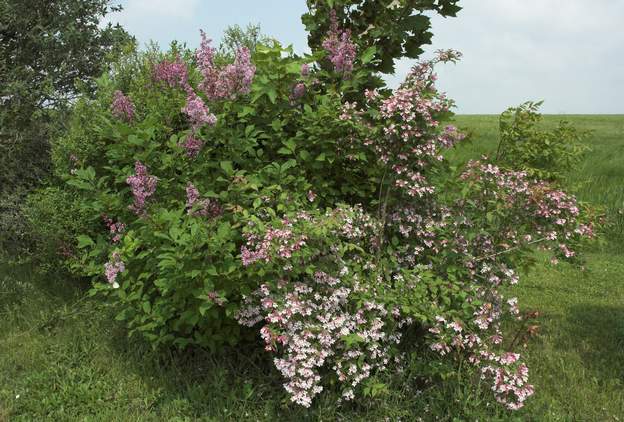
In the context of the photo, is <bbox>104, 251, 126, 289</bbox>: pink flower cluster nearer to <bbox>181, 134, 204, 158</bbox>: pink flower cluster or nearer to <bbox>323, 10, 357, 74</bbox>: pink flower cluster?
<bbox>181, 134, 204, 158</bbox>: pink flower cluster

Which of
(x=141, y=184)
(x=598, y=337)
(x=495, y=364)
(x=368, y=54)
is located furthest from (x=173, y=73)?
(x=598, y=337)

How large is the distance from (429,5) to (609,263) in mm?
5996

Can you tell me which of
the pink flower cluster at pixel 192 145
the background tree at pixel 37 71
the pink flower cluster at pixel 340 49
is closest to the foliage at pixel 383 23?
the pink flower cluster at pixel 340 49

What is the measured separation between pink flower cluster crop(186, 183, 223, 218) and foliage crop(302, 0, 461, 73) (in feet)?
5.62

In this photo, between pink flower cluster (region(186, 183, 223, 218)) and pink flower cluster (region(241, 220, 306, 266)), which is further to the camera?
pink flower cluster (region(186, 183, 223, 218))

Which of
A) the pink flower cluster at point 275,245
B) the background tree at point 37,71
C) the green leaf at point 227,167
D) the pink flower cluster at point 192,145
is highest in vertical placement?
the background tree at point 37,71

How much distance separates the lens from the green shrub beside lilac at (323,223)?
369 cm

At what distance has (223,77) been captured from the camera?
4203mm

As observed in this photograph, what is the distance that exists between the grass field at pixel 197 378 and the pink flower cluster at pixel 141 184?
1374 millimetres

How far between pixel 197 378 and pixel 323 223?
181cm

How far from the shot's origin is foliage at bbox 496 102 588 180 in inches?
208

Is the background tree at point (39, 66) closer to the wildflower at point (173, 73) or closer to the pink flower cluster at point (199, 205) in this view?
the wildflower at point (173, 73)

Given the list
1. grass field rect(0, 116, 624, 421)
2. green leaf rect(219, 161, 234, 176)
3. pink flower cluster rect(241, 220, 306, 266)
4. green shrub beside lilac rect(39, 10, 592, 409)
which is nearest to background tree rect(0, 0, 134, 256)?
grass field rect(0, 116, 624, 421)

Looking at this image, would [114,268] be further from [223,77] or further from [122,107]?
[223,77]
